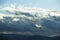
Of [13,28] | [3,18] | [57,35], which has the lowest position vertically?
[57,35]

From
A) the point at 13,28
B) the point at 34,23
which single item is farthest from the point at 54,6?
the point at 13,28

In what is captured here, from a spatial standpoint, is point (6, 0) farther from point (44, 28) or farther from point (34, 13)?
point (44, 28)

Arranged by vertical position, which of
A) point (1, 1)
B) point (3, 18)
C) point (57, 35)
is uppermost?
point (1, 1)

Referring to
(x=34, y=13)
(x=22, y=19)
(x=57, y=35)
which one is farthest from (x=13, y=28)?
(x=57, y=35)

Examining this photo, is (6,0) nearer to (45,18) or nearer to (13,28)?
(13,28)

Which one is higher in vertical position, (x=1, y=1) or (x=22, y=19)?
(x=1, y=1)

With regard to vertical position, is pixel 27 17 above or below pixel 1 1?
below
